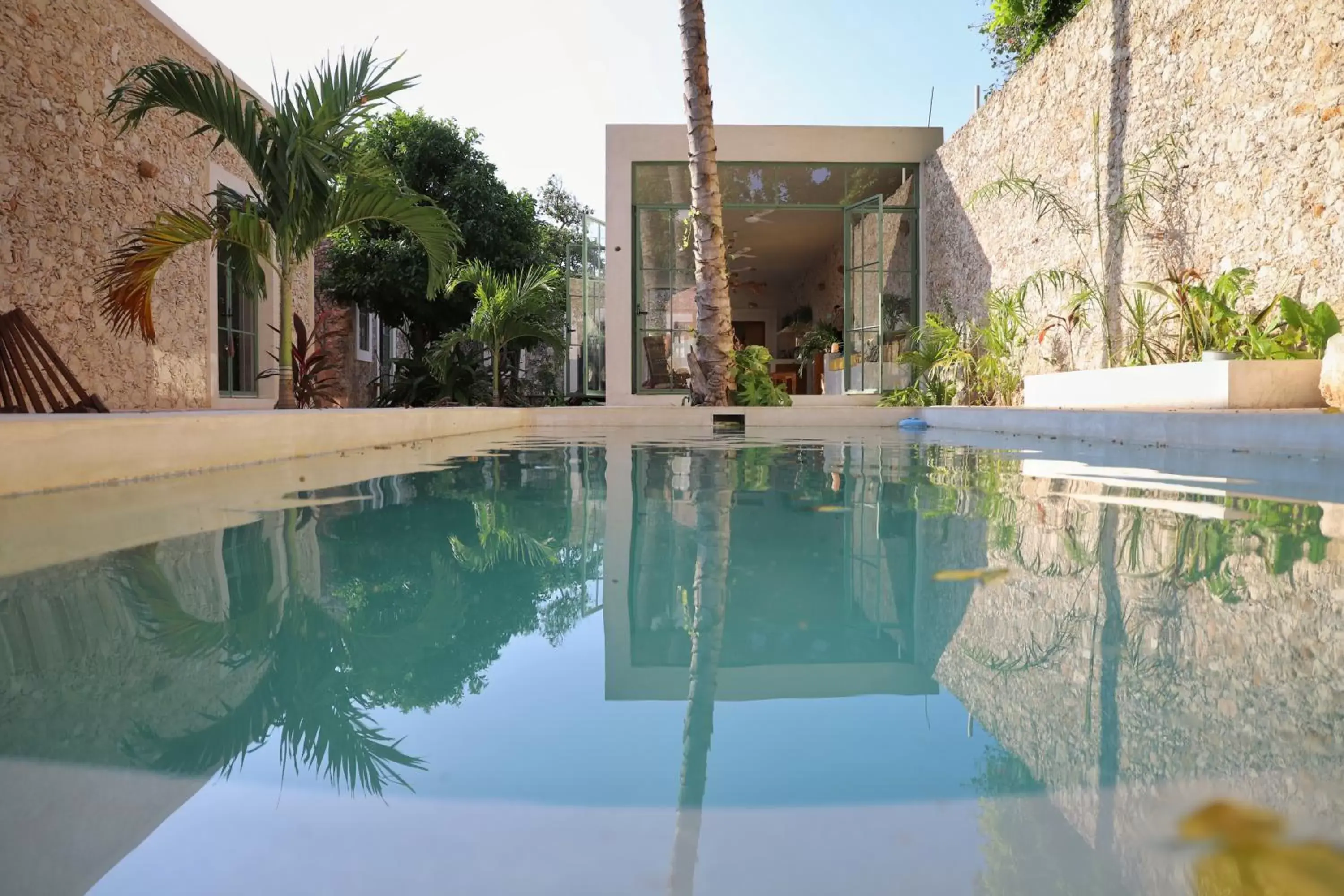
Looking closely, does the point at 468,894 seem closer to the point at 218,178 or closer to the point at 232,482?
the point at 232,482

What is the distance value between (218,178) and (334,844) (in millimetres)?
8475

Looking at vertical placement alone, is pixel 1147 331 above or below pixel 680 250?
below

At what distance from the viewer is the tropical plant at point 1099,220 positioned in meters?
5.76

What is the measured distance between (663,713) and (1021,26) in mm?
14014

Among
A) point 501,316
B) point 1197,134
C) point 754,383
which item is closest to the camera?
point 1197,134

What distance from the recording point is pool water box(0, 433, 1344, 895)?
496mm

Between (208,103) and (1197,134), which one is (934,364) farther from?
(208,103)

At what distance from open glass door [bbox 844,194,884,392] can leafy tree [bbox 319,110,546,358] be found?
206 inches

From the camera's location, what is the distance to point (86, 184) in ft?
18.7

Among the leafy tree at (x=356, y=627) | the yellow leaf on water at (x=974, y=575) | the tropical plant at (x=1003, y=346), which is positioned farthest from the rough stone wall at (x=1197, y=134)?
the leafy tree at (x=356, y=627)

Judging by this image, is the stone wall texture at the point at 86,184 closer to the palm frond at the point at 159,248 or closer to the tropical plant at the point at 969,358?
the palm frond at the point at 159,248

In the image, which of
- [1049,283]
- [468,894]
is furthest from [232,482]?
[1049,283]

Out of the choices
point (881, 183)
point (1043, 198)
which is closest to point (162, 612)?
point (1043, 198)

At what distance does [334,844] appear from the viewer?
510mm
